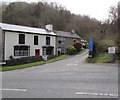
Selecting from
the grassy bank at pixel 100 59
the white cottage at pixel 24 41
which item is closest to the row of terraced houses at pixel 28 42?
the white cottage at pixel 24 41

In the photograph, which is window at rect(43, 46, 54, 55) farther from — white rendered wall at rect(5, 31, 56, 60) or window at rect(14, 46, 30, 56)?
window at rect(14, 46, 30, 56)

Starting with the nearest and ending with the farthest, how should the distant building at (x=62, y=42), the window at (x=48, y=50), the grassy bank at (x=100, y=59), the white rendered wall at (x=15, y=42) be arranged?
the grassy bank at (x=100, y=59) → the white rendered wall at (x=15, y=42) → the window at (x=48, y=50) → the distant building at (x=62, y=42)

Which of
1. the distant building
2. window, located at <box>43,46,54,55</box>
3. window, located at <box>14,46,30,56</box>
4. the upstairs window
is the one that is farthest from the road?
the upstairs window

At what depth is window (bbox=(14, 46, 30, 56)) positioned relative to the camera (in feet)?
99.8

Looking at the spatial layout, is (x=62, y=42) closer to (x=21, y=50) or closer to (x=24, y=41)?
(x=24, y=41)

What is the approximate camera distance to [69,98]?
607cm

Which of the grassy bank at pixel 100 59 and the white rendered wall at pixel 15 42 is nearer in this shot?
the grassy bank at pixel 100 59

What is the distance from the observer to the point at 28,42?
3256 cm

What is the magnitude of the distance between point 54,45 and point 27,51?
8.36 meters

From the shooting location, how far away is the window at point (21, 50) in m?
30.4

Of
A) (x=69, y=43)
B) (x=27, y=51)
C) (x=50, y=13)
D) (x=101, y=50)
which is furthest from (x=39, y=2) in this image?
(x=101, y=50)

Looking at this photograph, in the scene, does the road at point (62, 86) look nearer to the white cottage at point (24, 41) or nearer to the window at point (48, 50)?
the white cottage at point (24, 41)

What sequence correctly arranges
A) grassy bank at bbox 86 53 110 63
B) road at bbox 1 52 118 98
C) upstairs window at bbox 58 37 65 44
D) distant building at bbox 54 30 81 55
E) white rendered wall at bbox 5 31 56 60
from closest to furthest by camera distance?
road at bbox 1 52 118 98, grassy bank at bbox 86 53 110 63, white rendered wall at bbox 5 31 56 60, distant building at bbox 54 30 81 55, upstairs window at bbox 58 37 65 44

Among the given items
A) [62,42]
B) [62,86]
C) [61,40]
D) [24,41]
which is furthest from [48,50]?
[62,86]
